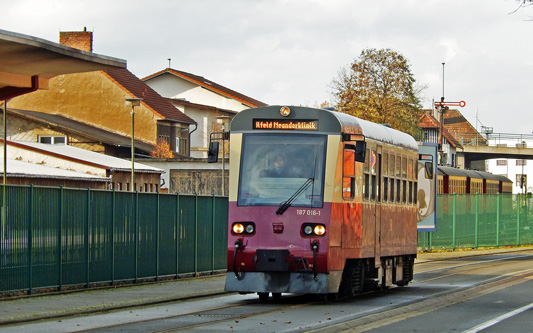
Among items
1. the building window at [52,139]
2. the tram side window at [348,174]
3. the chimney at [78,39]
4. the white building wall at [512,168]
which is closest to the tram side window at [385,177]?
the tram side window at [348,174]

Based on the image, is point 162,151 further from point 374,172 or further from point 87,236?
point 374,172

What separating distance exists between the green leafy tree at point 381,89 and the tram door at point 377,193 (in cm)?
4314

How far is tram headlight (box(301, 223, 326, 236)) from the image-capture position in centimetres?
1761

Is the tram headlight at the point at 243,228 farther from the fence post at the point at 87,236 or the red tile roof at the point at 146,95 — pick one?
the red tile roof at the point at 146,95

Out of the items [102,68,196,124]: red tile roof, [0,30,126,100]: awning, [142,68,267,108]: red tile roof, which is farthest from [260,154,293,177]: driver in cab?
[142,68,267,108]: red tile roof

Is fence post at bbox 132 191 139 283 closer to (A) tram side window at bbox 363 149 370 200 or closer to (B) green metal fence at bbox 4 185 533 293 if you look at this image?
(B) green metal fence at bbox 4 185 533 293

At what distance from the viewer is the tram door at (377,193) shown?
19.9 meters

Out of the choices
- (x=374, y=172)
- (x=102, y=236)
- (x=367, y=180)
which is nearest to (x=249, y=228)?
(x=367, y=180)

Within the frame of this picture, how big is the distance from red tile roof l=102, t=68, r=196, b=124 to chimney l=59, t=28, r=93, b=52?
2589mm

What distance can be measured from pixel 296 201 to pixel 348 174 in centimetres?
117

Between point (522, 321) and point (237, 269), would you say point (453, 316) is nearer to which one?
point (522, 321)

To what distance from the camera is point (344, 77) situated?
64.2m

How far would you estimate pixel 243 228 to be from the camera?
17922 mm

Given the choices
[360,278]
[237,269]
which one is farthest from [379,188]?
[237,269]
